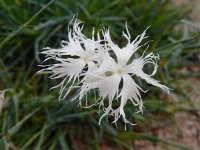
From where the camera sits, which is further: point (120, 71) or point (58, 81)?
point (58, 81)

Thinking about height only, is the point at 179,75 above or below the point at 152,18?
below

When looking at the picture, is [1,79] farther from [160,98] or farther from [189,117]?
[189,117]

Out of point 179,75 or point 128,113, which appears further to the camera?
point 179,75

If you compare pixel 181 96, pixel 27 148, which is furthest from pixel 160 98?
pixel 27 148

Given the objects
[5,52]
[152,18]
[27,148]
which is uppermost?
[152,18]

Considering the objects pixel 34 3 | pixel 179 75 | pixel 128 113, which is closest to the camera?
pixel 128 113

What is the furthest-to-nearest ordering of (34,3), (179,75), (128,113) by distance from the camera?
(179,75), (34,3), (128,113)

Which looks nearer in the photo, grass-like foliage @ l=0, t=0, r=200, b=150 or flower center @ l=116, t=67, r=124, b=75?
flower center @ l=116, t=67, r=124, b=75

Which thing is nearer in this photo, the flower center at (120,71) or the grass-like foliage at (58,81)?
the flower center at (120,71)
